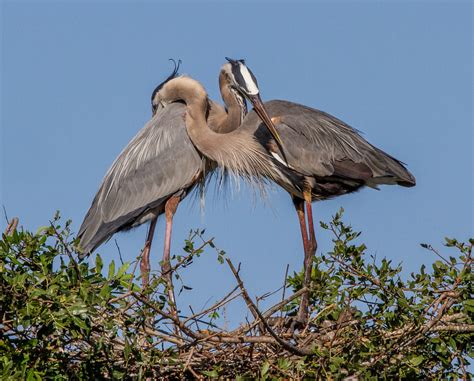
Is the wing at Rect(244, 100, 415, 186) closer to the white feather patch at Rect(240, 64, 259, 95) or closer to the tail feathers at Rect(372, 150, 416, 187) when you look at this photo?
the tail feathers at Rect(372, 150, 416, 187)

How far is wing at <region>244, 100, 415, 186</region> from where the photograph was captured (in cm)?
778

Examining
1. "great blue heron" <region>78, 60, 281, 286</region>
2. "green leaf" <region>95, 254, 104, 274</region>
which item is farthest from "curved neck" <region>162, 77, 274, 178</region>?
"green leaf" <region>95, 254, 104, 274</region>

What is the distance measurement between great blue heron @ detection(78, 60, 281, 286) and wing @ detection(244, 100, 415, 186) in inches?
12.1

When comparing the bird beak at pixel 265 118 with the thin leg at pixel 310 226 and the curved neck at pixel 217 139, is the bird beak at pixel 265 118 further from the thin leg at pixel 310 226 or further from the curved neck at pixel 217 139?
the thin leg at pixel 310 226

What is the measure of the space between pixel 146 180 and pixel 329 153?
1.57 meters

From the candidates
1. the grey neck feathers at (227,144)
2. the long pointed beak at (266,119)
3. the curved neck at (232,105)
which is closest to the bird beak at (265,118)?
the long pointed beak at (266,119)

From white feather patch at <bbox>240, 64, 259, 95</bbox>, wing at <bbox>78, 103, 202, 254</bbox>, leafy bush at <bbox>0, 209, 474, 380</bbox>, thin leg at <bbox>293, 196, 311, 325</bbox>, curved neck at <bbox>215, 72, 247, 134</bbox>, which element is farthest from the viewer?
curved neck at <bbox>215, 72, 247, 134</bbox>

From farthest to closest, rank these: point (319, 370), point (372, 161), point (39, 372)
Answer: point (372, 161) → point (319, 370) → point (39, 372)

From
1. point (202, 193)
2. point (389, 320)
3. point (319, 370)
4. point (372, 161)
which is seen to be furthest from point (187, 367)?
point (202, 193)

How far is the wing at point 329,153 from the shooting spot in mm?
7777

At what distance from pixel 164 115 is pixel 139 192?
28.8 inches

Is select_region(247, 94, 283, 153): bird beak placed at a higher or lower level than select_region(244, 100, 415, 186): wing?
higher

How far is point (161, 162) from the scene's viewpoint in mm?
8469

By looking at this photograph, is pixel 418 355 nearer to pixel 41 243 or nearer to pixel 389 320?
pixel 389 320
